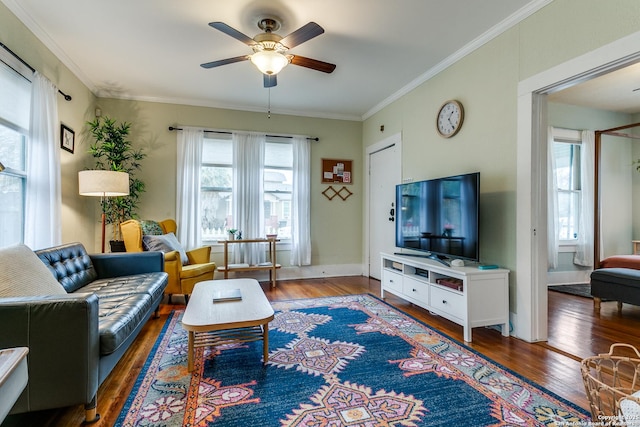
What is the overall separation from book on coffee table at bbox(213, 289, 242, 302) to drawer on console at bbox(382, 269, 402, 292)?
1791mm

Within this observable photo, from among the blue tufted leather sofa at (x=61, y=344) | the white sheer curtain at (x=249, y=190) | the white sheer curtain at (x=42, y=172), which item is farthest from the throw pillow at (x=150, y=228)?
the blue tufted leather sofa at (x=61, y=344)

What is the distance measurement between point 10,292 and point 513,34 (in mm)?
3861

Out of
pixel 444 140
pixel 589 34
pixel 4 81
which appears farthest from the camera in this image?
pixel 444 140

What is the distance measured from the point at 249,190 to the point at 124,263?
6.91 ft

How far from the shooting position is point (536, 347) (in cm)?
246

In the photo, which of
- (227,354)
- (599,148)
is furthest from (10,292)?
(599,148)

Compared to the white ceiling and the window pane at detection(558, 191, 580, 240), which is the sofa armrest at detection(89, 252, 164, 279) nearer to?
the white ceiling

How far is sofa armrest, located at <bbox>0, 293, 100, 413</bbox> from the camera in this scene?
1.43 metres

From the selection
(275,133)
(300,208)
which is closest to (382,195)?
(300,208)

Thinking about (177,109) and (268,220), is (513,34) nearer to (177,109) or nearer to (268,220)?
(268,220)

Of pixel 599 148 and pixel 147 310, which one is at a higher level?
pixel 599 148

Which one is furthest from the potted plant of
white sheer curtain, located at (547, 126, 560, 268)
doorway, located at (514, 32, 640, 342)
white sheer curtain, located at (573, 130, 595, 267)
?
white sheer curtain, located at (573, 130, 595, 267)

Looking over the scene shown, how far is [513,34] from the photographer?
8.83ft

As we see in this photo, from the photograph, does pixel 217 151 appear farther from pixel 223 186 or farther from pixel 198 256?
pixel 198 256
